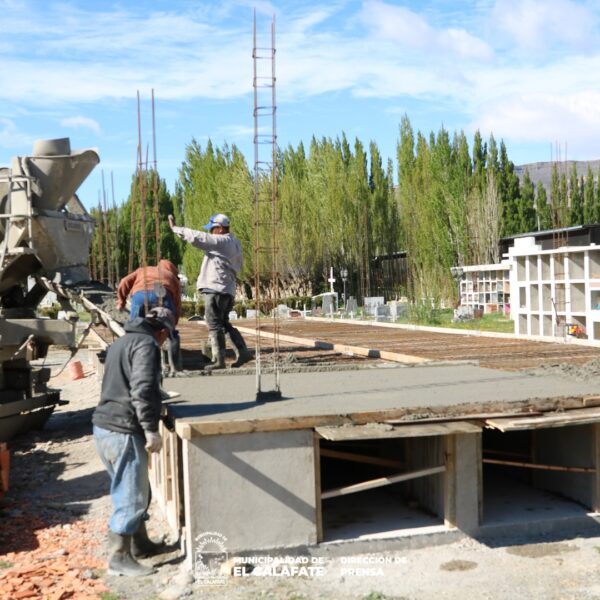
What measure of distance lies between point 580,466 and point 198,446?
319 cm

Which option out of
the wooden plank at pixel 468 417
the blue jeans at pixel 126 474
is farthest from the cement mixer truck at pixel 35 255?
the wooden plank at pixel 468 417

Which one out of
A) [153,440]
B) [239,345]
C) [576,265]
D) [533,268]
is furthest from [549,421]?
[533,268]

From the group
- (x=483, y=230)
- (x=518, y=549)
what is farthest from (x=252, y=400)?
(x=483, y=230)

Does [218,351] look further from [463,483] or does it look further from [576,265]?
[576,265]

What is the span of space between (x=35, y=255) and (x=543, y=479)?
6736 millimetres

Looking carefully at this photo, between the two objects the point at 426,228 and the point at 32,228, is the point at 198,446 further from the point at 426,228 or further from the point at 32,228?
the point at 426,228

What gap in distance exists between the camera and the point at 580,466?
6.42 meters

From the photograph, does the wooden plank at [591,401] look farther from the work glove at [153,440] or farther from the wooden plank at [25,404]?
the wooden plank at [25,404]

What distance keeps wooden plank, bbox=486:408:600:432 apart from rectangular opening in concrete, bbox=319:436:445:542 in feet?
1.71

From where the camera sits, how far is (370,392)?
694cm

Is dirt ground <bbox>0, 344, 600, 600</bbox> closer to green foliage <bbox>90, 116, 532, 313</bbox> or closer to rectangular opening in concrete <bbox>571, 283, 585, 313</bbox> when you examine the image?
rectangular opening in concrete <bbox>571, 283, 585, 313</bbox>

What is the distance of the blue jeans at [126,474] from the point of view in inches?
211

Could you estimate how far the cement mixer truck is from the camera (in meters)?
10.0

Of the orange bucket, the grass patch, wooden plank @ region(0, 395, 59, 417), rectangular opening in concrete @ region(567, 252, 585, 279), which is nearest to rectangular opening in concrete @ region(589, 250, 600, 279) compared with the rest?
rectangular opening in concrete @ region(567, 252, 585, 279)
